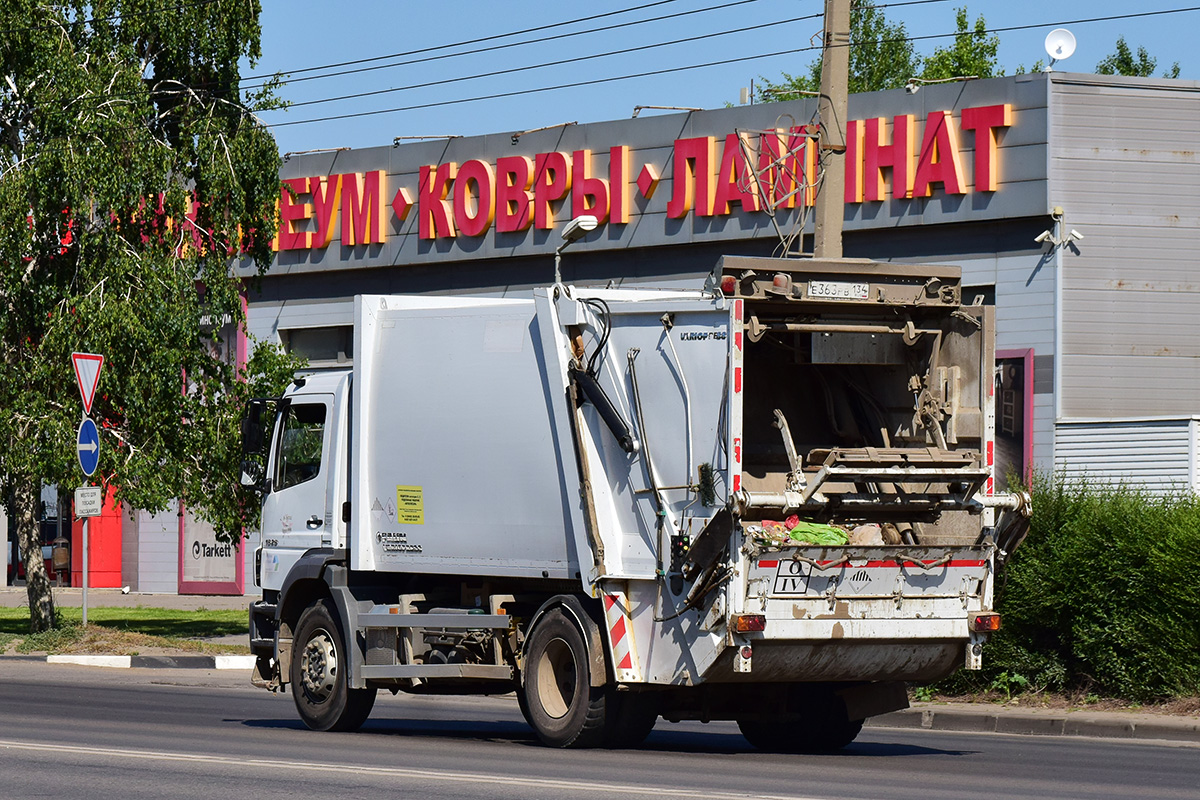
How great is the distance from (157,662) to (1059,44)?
14.7 metres

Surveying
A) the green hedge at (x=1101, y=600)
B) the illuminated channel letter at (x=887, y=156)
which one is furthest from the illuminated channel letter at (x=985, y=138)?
the green hedge at (x=1101, y=600)

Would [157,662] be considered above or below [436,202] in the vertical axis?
below

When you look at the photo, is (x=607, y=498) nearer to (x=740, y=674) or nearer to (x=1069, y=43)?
(x=740, y=674)

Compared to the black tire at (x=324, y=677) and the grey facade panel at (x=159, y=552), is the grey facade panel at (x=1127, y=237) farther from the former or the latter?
the grey facade panel at (x=159, y=552)

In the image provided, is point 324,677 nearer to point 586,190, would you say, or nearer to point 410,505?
point 410,505

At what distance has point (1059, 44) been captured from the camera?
2573 cm

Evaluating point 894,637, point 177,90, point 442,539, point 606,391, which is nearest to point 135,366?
point 177,90

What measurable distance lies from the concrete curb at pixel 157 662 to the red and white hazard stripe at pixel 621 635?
11.2 meters

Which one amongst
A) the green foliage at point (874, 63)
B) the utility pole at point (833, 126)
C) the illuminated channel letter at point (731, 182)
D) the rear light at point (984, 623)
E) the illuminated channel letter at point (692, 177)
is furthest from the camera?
the green foliage at point (874, 63)

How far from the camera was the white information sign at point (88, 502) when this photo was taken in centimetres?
2298

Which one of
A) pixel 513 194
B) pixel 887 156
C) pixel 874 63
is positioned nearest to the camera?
pixel 887 156

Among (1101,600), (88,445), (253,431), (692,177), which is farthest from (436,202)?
(1101,600)

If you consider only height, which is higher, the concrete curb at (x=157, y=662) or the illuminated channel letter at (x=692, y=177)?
the illuminated channel letter at (x=692, y=177)

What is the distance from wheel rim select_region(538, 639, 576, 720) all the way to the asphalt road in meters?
0.35
